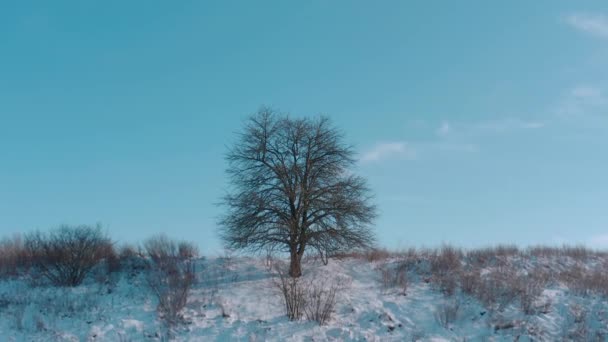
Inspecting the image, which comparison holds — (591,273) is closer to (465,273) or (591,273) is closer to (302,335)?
(465,273)

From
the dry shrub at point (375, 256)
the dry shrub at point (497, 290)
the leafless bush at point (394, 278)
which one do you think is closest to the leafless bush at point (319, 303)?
the leafless bush at point (394, 278)

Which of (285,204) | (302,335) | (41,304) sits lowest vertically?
(302,335)

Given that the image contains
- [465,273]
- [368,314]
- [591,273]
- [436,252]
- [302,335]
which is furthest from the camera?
[436,252]

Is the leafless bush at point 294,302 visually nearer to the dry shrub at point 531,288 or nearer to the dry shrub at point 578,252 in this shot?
the dry shrub at point 531,288

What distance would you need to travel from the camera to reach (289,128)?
24062 millimetres

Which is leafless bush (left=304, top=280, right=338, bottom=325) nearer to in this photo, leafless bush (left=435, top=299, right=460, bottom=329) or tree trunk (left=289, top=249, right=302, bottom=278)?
tree trunk (left=289, top=249, right=302, bottom=278)

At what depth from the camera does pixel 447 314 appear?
61.3ft

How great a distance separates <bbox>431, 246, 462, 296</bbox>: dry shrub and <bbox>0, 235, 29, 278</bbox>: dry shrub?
17.1 m

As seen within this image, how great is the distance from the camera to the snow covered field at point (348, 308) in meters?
17.8

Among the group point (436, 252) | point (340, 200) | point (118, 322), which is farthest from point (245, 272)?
point (436, 252)

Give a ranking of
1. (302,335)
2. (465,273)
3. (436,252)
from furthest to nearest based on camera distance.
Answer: (436,252) → (465,273) → (302,335)

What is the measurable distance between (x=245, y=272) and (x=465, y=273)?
890cm

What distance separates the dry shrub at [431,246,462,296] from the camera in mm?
21094

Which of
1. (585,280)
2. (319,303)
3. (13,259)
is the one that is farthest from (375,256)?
(13,259)
